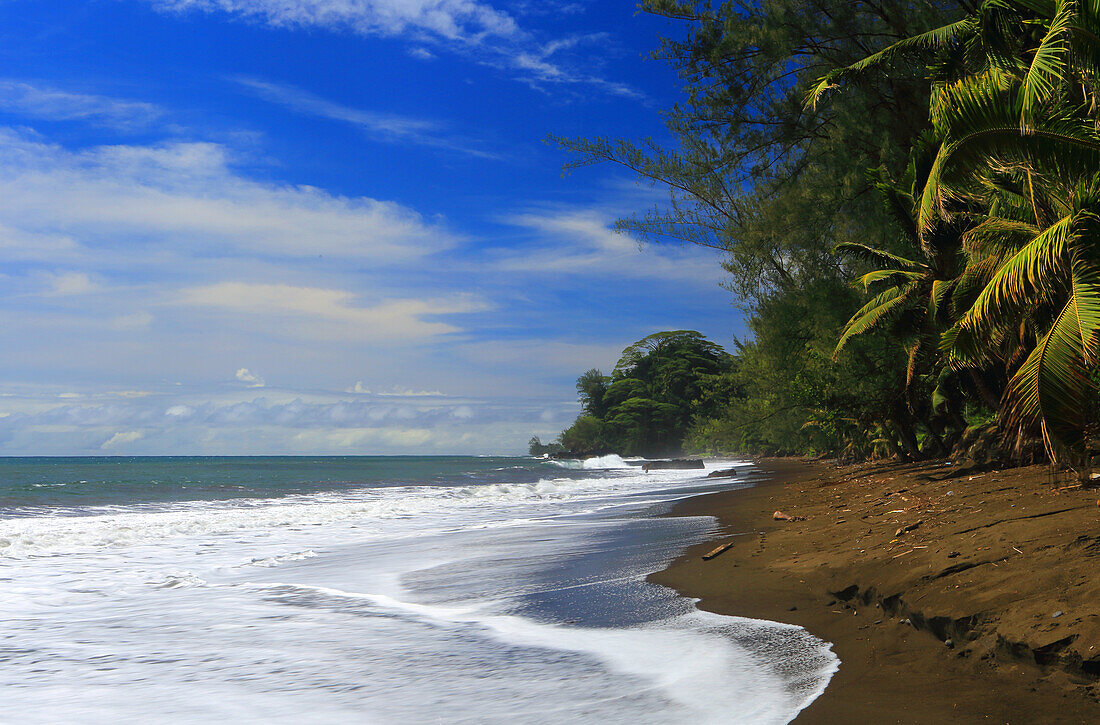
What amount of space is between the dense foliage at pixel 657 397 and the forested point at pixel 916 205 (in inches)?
2628

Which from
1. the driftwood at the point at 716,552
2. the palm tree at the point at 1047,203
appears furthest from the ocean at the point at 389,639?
the palm tree at the point at 1047,203

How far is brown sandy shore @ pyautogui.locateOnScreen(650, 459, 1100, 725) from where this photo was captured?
334 cm

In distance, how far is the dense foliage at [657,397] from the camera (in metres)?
89.6

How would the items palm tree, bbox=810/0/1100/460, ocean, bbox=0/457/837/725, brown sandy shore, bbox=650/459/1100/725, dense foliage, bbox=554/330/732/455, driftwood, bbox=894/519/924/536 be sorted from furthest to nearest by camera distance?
1. dense foliage, bbox=554/330/732/455
2. driftwood, bbox=894/519/924/536
3. palm tree, bbox=810/0/1100/460
4. ocean, bbox=0/457/837/725
5. brown sandy shore, bbox=650/459/1100/725

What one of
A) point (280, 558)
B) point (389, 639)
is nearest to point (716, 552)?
point (389, 639)

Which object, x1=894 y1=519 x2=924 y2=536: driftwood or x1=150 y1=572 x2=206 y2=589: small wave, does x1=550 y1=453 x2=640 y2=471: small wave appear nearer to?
x1=150 y1=572 x2=206 y2=589: small wave

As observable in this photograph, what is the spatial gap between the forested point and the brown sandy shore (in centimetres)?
91

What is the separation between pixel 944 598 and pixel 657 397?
88.8 m

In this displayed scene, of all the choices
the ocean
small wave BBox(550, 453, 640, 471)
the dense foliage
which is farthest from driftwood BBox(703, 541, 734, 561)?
the dense foliage

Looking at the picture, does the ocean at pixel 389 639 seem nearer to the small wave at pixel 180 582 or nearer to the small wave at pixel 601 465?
the small wave at pixel 180 582

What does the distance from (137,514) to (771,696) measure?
1828cm

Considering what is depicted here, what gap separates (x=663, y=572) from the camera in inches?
280

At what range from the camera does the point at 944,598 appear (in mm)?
4402

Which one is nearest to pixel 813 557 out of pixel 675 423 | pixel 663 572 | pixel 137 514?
pixel 663 572
